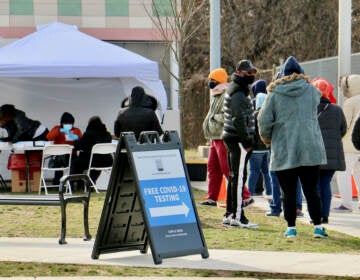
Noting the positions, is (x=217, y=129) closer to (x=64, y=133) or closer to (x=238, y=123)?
(x=238, y=123)

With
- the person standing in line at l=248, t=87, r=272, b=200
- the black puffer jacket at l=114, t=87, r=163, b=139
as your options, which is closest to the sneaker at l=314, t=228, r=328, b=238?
the black puffer jacket at l=114, t=87, r=163, b=139

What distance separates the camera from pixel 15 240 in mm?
10516

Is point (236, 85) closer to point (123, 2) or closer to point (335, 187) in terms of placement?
point (335, 187)

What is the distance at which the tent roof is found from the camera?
17422mm

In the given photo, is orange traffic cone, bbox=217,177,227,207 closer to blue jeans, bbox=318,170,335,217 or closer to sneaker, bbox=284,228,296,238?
blue jeans, bbox=318,170,335,217

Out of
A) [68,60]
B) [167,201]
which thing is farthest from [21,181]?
[167,201]

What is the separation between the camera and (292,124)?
33.4ft

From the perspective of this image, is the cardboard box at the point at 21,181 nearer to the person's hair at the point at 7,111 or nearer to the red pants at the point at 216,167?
the person's hair at the point at 7,111

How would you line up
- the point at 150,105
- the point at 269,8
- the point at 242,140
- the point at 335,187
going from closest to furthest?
the point at 242,140 → the point at 150,105 → the point at 335,187 → the point at 269,8

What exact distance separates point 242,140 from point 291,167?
114 centimetres

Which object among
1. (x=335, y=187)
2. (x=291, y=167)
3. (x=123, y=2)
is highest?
(x=123, y=2)

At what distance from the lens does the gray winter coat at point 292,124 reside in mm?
10125

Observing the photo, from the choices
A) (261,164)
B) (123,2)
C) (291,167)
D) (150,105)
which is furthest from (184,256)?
(123,2)

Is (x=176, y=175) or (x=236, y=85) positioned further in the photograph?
(x=236, y=85)
